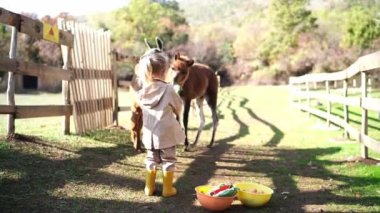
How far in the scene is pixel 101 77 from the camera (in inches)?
355

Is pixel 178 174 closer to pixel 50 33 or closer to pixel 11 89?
pixel 11 89

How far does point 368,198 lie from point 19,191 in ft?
10.6

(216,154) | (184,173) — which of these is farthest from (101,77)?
(184,173)

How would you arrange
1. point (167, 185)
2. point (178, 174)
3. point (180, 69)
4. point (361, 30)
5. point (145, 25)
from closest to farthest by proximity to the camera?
point (167, 185) < point (178, 174) < point (180, 69) < point (361, 30) < point (145, 25)

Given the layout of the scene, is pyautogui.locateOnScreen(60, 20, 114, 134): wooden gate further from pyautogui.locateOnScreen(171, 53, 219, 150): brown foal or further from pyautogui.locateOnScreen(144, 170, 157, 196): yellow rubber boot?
pyautogui.locateOnScreen(144, 170, 157, 196): yellow rubber boot

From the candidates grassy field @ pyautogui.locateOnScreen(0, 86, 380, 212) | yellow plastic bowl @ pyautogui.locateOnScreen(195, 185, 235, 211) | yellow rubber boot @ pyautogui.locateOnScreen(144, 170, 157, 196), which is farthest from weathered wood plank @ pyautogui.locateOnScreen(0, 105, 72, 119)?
yellow plastic bowl @ pyautogui.locateOnScreen(195, 185, 235, 211)

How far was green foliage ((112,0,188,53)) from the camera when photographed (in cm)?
5662

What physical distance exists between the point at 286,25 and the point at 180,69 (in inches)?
1808

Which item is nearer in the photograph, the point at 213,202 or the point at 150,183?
the point at 213,202

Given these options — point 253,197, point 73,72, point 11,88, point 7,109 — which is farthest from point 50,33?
point 253,197

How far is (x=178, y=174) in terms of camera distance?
5410 millimetres

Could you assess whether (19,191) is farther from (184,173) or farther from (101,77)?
(101,77)

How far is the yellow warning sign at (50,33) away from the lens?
6.50 metres

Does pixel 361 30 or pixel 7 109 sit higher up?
pixel 361 30
